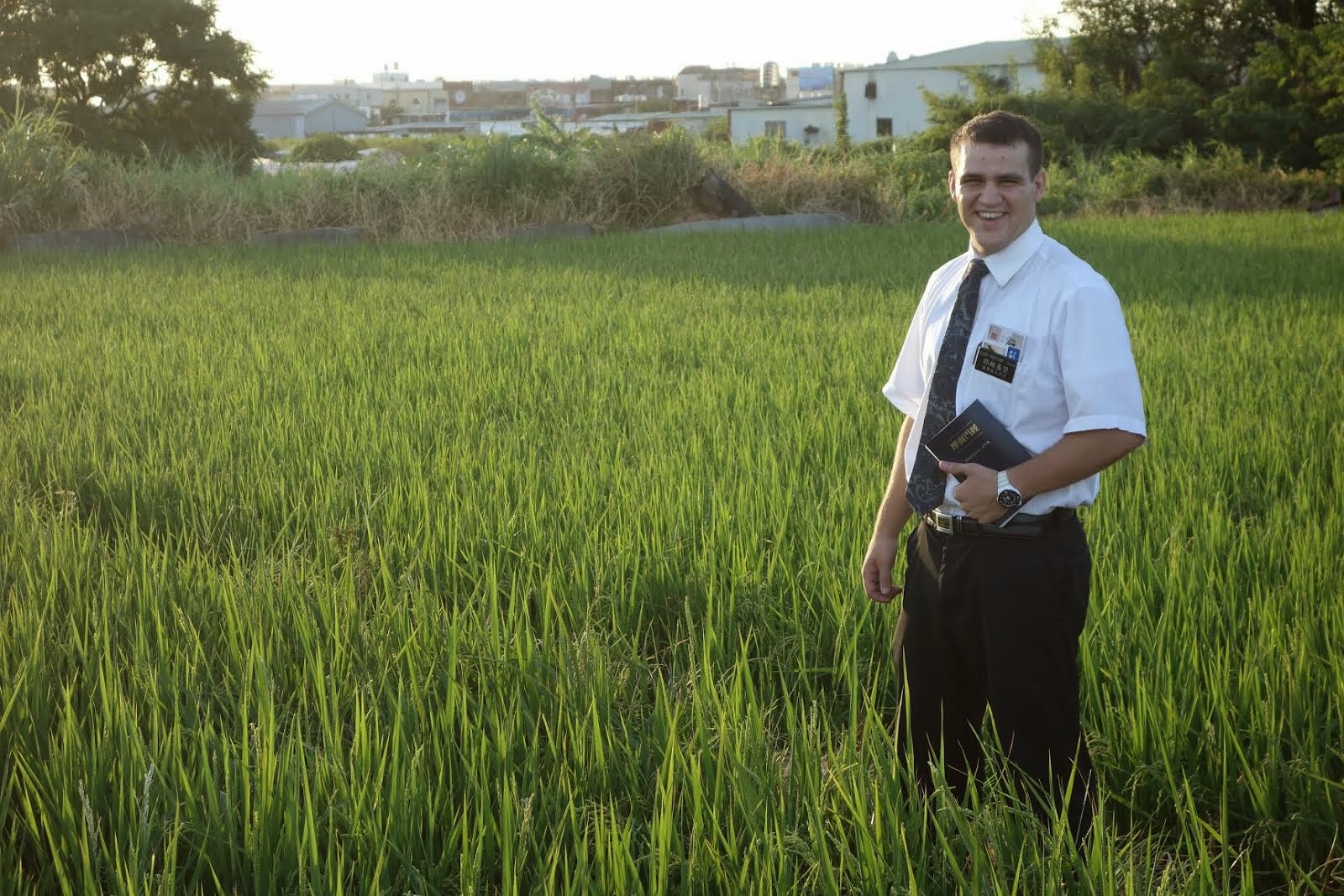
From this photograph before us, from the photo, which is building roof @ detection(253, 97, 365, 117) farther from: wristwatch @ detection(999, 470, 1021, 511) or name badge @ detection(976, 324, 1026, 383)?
wristwatch @ detection(999, 470, 1021, 511)

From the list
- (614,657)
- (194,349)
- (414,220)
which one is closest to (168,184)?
(414,220)

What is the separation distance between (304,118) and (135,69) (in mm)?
52238

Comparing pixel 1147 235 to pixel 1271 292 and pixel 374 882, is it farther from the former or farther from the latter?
pixel 374 882

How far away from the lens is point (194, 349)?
580 centimetres

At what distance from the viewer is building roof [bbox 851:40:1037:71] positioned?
45.8 meters

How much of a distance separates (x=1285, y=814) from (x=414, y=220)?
1165 cm

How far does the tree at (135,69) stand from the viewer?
21562mm

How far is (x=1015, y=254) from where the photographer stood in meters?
1.79

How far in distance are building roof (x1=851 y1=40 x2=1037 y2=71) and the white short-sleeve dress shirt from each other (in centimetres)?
4575

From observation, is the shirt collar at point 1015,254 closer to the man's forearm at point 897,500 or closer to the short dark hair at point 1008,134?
the short dark hair at point 1008,134

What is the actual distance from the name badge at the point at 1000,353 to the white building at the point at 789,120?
51886 millimetres

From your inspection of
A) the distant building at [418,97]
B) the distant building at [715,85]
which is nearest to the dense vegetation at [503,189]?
the distant building at [715,85]

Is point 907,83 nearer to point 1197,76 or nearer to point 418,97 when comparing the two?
point 1197,76

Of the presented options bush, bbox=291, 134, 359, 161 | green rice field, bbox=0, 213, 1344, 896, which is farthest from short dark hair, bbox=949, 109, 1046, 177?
bush, bbox=291, 134, 359, 161
